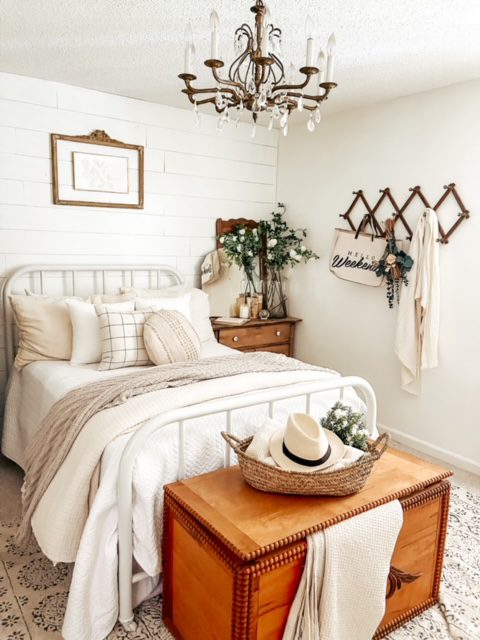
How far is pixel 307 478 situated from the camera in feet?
5.38

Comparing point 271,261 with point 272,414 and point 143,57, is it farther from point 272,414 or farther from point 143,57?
point 272,414

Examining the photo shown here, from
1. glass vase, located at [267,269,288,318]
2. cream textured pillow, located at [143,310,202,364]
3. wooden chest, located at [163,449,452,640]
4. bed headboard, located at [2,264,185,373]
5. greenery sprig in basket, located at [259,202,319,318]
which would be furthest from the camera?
glass vase, located at [267,269,288,318]

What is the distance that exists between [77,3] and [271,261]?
95.3 inches

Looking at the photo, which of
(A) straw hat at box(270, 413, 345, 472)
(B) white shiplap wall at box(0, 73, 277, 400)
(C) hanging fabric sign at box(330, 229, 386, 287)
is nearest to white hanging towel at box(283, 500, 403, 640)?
(A) straw hat at box(270, 413, 345, 472)

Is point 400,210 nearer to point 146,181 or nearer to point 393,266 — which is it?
point 393,266

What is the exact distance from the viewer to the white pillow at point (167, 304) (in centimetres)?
309

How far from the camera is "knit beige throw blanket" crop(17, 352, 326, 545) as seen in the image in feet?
6.75

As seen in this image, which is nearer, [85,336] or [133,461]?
[133,461]

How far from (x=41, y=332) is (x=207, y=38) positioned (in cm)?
183

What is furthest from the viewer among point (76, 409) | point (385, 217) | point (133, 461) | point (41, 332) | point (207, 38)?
point (385, 217)

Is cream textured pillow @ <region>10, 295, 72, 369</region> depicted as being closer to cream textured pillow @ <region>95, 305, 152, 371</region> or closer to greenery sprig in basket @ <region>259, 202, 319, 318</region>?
cream textured pillow @ <region>95, 305, 152, 371</region>

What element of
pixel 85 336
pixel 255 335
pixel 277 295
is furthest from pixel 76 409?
pixel 277 295

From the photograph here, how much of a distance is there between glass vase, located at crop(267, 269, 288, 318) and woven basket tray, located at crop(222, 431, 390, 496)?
9.13ft

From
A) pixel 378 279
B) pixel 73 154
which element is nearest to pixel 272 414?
pixel 378 279
